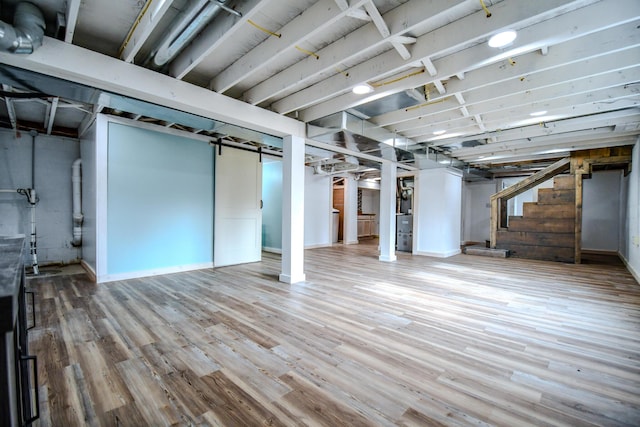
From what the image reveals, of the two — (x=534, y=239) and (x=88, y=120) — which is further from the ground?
(x=88, y=120)

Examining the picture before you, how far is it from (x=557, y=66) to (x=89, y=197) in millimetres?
6300

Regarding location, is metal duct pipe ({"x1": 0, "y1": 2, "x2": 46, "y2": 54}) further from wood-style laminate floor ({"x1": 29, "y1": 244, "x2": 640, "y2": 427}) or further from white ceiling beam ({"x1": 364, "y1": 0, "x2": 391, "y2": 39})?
white ceiling beam ({"x1": 364, "y1": 0, "x2": 391, "y2": 39})

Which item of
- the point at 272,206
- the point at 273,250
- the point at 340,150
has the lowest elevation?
the point at 273,250

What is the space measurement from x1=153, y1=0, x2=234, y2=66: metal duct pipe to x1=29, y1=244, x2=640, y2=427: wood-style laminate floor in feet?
7.89

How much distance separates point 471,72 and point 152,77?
10.9 ft

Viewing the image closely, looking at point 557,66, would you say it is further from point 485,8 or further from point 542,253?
point 542,253

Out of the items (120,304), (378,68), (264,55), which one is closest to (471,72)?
(378,68)

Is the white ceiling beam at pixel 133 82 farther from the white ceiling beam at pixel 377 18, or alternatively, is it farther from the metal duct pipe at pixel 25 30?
the white ceiling beam at pixel 377 18

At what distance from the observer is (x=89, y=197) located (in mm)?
4480

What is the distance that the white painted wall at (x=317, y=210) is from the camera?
26.8 feet

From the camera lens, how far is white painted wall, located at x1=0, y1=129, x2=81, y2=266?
185 inches

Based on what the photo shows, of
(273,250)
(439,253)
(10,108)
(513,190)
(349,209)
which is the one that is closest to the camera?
(10,108)

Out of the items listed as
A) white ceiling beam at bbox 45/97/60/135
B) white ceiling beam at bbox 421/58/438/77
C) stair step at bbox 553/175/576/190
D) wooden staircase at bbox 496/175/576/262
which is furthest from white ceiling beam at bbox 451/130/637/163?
white ceiling beam at bbox 45/97/60/135

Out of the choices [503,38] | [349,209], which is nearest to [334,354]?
[503,38]
